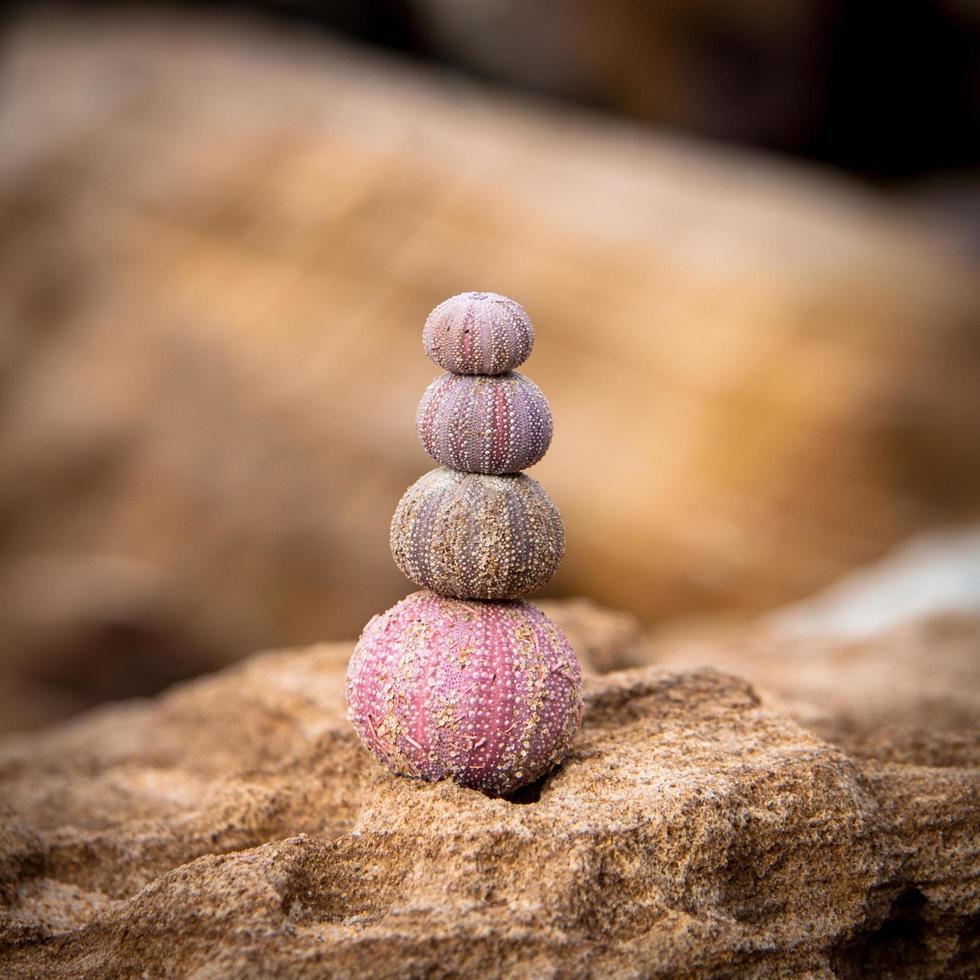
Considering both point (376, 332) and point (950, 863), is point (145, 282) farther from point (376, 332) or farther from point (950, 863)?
point (950, 863)

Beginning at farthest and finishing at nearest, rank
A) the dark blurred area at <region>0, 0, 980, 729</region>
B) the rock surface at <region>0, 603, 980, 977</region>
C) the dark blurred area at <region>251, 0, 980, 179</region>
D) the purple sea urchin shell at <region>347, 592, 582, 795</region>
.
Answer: the dark blurred area at <region>251, 0, 980, 179</region> < the dark blurred area at <region>0, 0, 980, 729</region> < the purple sea urchin shell at <region>347, 592, 582, 795</region> < the rock surface at <region>0, 603, 980, 977</region>

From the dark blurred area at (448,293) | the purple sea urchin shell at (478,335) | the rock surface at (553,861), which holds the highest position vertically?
→ the dark blurred area at (448,293)

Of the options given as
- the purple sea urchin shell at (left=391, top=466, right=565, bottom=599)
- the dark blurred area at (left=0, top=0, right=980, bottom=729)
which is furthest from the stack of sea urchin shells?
the dark blurred area at (left=0, top=0, right=980, bottom=729)

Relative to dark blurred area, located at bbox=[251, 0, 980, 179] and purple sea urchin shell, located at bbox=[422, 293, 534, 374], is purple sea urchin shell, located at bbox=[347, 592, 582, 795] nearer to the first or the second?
purple sea urchin shell, located at bbox=[422, 293, 534, 374]

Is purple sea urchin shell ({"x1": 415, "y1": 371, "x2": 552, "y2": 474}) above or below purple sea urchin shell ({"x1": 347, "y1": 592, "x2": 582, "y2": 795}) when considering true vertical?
above

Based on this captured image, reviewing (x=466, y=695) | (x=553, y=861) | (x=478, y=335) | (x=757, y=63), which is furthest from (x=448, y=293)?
(x=553, y=861)

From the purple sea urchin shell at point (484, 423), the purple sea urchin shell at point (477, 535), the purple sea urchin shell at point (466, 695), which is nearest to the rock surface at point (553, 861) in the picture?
the purple sea urchin shell at point (466, 695)

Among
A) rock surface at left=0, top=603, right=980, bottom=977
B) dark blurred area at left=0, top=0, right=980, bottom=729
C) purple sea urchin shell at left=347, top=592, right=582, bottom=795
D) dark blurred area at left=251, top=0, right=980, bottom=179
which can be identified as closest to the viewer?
rock surface at left=0, top=603, right=980, bottom=977

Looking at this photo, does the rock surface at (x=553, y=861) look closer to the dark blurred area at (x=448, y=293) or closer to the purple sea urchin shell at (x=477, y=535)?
the purple sea urchin shell at (x=477, y=535)
